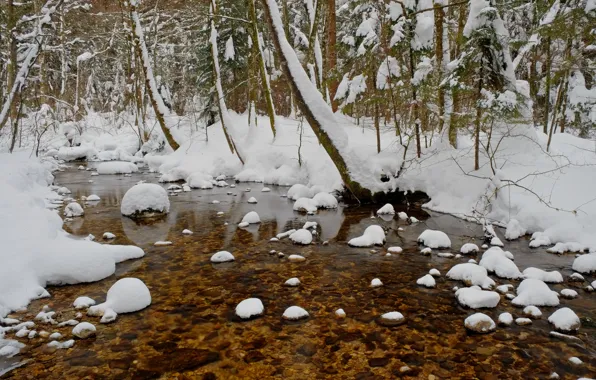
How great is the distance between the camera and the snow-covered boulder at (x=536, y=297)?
4.21 meters

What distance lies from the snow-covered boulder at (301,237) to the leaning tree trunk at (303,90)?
11.0ft

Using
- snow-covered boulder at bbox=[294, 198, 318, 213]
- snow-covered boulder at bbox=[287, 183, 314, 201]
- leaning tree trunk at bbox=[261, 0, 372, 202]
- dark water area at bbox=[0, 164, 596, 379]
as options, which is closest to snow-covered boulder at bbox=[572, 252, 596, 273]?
dark water area at bbox=[0, 164, 596, 379]

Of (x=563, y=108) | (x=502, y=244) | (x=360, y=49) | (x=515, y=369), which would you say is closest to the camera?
(x=515, y=369)

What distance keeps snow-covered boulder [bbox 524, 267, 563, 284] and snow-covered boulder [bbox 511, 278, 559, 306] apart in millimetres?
578

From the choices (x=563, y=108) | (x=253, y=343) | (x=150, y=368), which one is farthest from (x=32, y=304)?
(x=563, y=108)

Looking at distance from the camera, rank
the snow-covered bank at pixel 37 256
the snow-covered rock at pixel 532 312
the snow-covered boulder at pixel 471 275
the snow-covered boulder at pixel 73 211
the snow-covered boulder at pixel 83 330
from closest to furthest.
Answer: the snow-covered boulder at pixel 83 330 < the snow-covered rock at pixel 532 312 < the snow-covered bank at pixel 37 256 < the snow-covered boulder at pixel 471 275 < the snow-covered boulder at pixel 73 211

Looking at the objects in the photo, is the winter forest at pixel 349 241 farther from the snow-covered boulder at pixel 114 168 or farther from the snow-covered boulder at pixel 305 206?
the snow-covered boulder at pixel 114 168

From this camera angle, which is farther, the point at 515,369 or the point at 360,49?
the point at 360,49

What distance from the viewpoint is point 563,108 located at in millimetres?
13234

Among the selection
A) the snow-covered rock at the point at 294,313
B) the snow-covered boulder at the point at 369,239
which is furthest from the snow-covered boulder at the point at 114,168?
the snow-covered rock at the point at 294,313

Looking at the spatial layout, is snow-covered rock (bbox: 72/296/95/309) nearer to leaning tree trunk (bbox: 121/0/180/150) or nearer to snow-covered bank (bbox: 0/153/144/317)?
snow-covered bank (bbox: 0/153/144/317)

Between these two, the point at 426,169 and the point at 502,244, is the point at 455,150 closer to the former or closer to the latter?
the point at 426,169

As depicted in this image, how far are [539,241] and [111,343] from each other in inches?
250

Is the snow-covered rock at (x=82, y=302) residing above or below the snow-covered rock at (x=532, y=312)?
above
